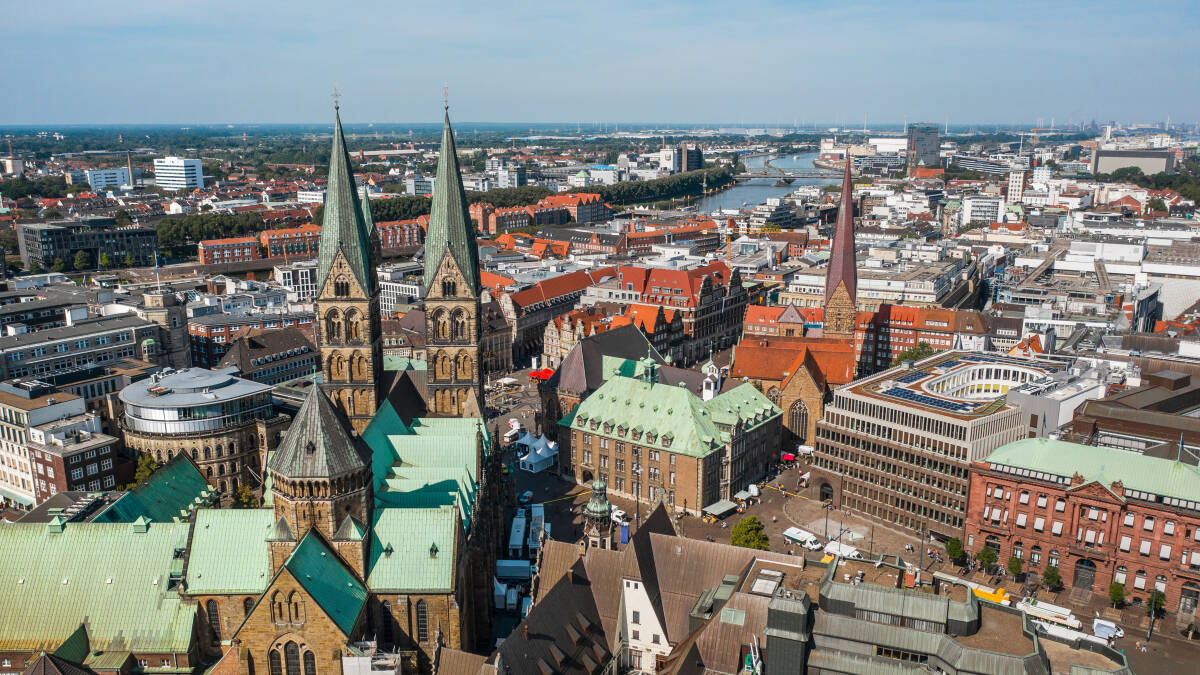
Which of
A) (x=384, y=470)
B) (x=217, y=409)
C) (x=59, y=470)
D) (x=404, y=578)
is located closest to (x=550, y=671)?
(x=404, y=578)

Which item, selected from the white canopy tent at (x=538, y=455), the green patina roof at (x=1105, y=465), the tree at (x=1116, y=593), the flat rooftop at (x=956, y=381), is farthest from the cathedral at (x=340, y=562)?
the tree at (x=1116, y=593)

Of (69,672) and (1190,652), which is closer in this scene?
(69,672)

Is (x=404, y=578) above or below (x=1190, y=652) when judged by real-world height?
above

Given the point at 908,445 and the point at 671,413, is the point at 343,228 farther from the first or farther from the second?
the point at 908,445

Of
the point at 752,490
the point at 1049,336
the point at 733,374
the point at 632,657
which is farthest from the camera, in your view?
the point at 1049,336

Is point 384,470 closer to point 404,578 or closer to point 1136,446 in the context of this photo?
point 404,578

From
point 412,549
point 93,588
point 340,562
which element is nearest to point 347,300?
point 412,549

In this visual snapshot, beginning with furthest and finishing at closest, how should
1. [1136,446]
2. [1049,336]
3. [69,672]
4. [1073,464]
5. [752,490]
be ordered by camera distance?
[1049,336]
[752,490]
[1136,446]
[1073,464]
[69,672]
